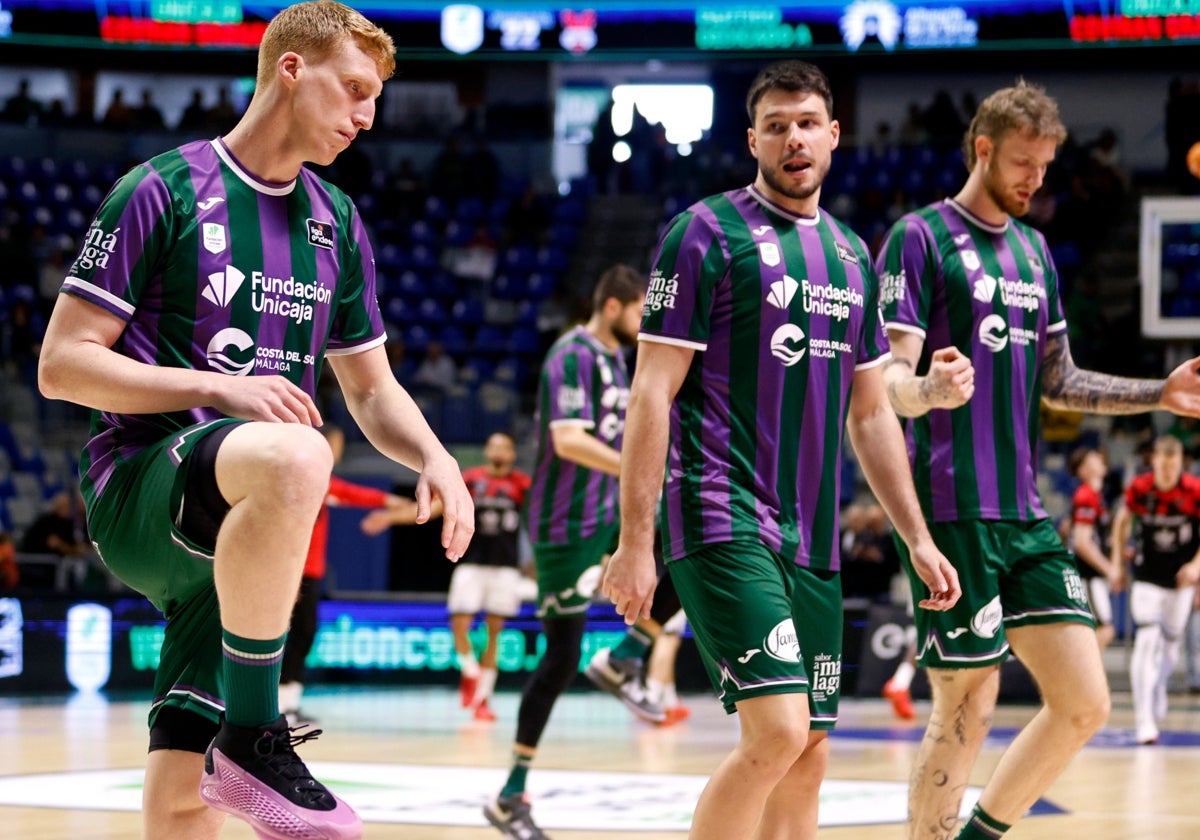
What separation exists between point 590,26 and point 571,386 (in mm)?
14896

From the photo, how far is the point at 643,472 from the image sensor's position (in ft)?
13.7

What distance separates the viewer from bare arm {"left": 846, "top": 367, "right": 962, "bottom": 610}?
4562mm

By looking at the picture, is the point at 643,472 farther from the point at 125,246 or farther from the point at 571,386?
the point at 571,386

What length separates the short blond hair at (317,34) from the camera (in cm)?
349

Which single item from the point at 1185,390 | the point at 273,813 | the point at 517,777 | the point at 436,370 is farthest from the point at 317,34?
the point at 436,370

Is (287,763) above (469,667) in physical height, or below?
above

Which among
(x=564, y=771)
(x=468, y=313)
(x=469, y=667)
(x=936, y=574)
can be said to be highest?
(x=468, y=313)

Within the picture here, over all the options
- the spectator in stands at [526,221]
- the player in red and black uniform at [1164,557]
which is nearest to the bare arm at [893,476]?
the player in red and black uniform at [1164,557]

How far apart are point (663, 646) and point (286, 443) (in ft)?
29.2

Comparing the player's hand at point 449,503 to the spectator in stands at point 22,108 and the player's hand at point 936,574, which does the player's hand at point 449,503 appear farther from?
the spectator in stands at point 22,108

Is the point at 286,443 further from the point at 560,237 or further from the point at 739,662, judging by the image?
the point at 560,237

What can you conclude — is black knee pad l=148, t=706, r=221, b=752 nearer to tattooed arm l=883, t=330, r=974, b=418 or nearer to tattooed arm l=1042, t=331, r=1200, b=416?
tattooed arm l=883, t=330, r=974, b=418

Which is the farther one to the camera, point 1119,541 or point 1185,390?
point 1119,541

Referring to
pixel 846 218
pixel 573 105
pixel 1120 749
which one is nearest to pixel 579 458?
pixel 1120 749
